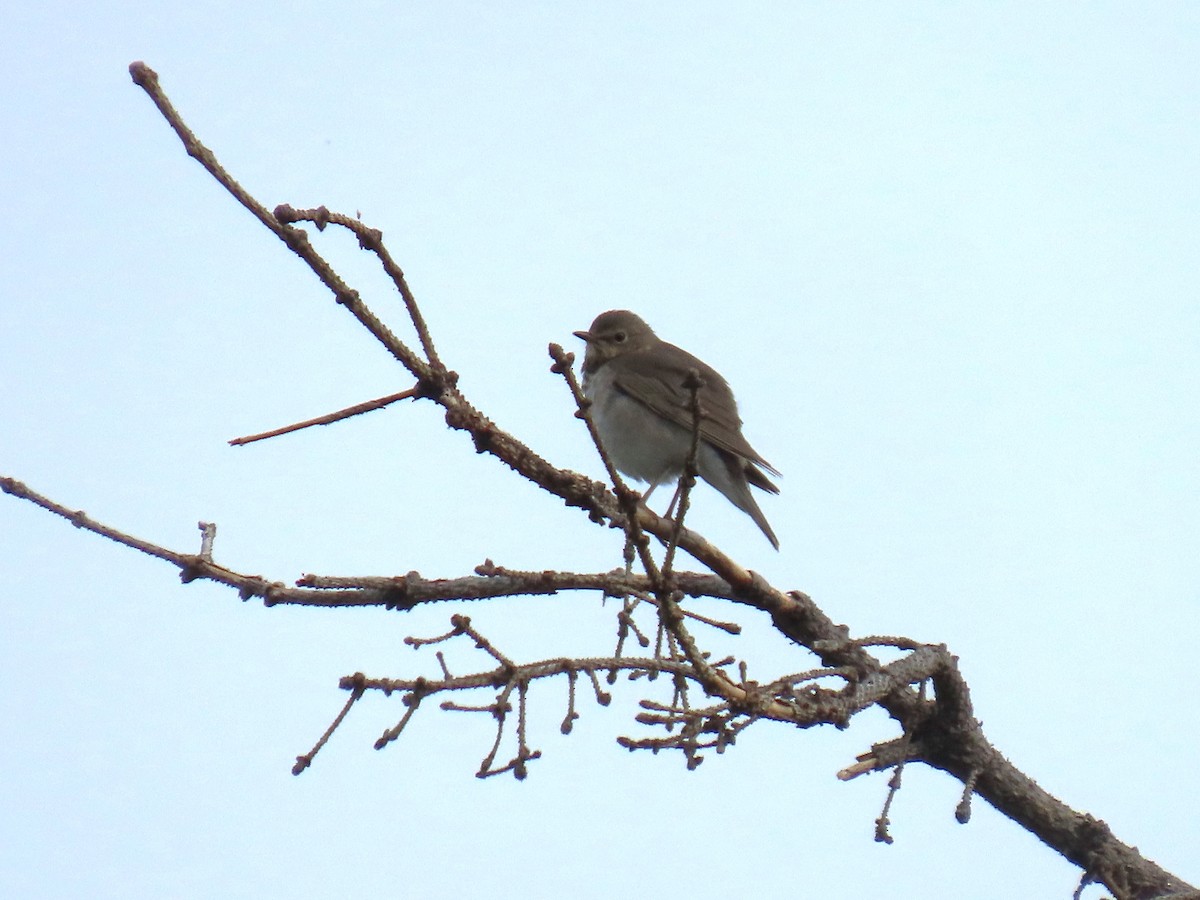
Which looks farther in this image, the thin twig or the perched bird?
the perched bird

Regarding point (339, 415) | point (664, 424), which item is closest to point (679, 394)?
point (664, 424)

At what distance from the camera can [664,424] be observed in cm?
874

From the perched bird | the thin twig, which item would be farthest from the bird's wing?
the thin twig

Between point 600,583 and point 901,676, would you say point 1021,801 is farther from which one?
point 600,583

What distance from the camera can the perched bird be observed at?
8078 millimetres

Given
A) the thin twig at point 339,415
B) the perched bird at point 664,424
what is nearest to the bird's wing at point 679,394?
the perched bird at point 664,424

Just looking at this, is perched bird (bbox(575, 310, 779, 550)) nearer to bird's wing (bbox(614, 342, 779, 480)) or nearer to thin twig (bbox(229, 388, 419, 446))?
bird's wing (bbox(614, 342, 779, 480))

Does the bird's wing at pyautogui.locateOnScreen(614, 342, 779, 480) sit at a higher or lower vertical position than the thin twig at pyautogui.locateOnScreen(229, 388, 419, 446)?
higher

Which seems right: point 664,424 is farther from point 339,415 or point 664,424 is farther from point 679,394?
point 339,415

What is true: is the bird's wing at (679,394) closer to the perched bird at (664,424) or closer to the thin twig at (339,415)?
the perched bird at (664,424)

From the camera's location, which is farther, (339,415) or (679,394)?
(679,394)

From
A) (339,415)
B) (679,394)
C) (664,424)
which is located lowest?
(339,415)

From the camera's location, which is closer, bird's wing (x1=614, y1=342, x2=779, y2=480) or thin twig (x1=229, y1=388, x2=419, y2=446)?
thin twig (x1=229, y1=388, x2=419, y2=446)

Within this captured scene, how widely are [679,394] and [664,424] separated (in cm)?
22
